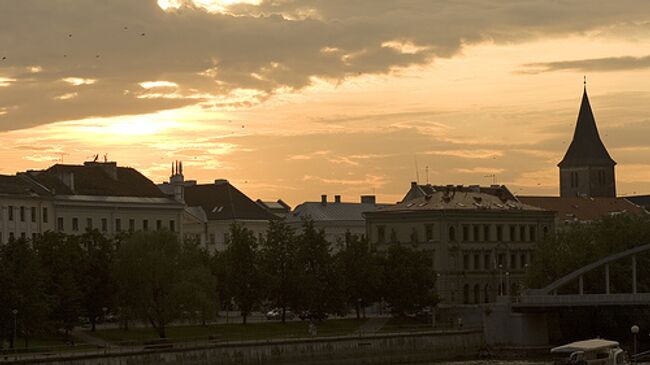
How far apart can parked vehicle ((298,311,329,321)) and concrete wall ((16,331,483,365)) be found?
1342 cm

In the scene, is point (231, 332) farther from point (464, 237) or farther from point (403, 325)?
point (464, 237)

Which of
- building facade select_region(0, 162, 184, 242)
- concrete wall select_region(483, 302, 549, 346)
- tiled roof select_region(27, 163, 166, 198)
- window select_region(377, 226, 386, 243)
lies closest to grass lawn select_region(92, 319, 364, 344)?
concrete wall select_region(483, 302, 549, 346)

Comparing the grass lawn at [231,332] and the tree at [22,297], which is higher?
the tree at [22,297]

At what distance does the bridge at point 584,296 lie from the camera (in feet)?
410

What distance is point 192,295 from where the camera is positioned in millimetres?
125062

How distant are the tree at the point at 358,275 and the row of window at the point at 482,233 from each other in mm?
24663

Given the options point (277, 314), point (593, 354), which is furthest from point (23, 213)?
point (593, 354)

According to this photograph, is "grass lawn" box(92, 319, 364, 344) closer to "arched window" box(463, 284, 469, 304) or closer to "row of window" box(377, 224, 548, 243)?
"arched window" box(463, 284, 469, 304)

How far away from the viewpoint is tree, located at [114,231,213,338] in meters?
125

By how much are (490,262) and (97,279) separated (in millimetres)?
60339

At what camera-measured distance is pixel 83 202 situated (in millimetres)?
171750

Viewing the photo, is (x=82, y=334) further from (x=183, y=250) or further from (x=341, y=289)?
(x=341, y=289)

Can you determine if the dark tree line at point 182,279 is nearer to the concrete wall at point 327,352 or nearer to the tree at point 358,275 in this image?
the tree at point 358,275

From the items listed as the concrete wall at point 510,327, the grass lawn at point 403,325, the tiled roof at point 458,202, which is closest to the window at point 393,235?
the tiled roof at point 458,202
